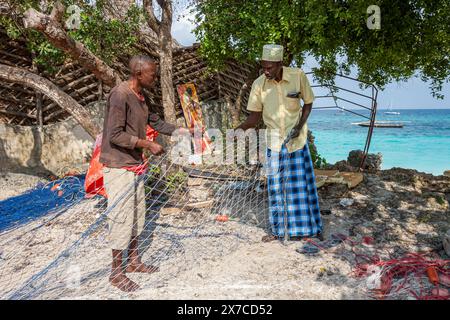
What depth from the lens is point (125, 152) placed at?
9.93ft

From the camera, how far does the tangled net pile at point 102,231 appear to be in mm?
3158

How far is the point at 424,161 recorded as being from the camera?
25234 millimetres

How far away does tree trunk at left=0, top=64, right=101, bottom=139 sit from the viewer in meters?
4.89

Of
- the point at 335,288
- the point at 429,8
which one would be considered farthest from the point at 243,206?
the point at 429,8

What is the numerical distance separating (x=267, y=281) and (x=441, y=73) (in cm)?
509

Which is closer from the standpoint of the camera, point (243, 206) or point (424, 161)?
point (243, 206)

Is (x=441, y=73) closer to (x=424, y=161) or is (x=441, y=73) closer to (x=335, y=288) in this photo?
(x=335, y=288)

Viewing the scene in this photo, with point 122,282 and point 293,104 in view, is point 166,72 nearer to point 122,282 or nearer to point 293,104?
point 293,104

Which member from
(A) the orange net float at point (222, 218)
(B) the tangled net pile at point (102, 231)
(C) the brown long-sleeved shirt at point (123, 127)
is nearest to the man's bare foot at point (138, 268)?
(B) the tangled net pile at point (102, 231)

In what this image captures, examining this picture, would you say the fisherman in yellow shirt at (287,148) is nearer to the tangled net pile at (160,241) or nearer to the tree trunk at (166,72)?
the tangled net pile at (160,241)

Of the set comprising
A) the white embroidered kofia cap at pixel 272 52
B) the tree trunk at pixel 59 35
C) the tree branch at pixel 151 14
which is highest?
the tree branch at pixel 151 14

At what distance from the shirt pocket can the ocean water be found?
20965mm

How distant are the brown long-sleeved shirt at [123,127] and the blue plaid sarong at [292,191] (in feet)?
4.17

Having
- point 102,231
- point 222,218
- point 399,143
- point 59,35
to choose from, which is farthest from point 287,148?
point 399,143
